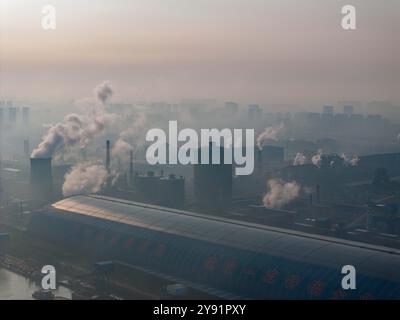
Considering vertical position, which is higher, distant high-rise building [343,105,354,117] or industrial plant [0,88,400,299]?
distant high-rise building [343,105,354,117]

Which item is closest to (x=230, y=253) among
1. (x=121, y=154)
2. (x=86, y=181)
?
(x=86, y=181)

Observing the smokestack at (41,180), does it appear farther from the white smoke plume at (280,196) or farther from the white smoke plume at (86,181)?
the white smoke plume at (280,196)

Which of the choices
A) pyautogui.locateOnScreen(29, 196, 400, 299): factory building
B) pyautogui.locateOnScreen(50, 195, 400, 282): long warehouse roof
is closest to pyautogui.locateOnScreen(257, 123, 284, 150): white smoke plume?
pyautogui.locateOnScreen(50, 195, 400, 282): long warehouse roof

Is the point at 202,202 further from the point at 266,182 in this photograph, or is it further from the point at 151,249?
the point at 151,249

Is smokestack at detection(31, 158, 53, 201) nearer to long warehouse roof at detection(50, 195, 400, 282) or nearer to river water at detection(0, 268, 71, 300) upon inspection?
long warehouse roof at detection(50, 195, 400, 282)

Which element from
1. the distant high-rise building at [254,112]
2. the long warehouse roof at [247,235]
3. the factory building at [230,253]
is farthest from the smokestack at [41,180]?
the distant high-rise building at [254,112]

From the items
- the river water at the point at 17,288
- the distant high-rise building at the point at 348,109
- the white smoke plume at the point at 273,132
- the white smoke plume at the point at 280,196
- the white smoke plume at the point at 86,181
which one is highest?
the distant high-rise building at the point at 348,109

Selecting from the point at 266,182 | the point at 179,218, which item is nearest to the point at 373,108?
the point at 266,182

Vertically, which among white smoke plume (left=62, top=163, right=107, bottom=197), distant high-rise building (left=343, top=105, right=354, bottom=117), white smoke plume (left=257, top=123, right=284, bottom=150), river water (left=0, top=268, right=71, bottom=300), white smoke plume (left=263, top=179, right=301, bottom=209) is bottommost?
river water (left=0, top=268, right=71, bottom=300)
